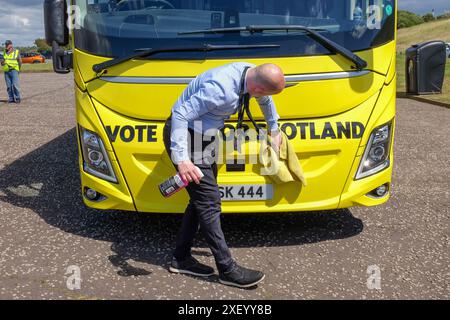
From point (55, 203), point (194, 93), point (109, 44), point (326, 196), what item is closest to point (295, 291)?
point (326, 196)

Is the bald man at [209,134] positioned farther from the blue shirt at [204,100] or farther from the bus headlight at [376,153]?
the bus headlight at [376,153]

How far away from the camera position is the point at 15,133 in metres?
9.55

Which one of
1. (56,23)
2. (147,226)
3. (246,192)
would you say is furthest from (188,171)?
(56,23)

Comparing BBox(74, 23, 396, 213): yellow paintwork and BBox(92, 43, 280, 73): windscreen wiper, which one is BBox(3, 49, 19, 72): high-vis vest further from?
BBox(92, 43, 280, 73): windscreen wiper

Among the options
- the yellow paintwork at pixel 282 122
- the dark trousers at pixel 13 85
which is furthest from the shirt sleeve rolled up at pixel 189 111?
the dark trousers at pixel 13 85

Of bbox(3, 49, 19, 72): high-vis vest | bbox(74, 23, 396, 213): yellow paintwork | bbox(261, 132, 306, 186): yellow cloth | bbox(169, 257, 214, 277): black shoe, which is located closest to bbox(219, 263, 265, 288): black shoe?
bbox(169, 257, 214, 277): black shoe

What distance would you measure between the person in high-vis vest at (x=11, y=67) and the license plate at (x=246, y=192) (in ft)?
39.7

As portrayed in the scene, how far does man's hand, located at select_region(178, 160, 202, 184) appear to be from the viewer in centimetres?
308

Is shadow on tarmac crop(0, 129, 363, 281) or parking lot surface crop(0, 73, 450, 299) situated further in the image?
shadow on tarmac crop(0, 129, 363, 281)

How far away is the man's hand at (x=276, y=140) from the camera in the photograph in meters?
3.63

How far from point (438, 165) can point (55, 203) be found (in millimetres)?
5077

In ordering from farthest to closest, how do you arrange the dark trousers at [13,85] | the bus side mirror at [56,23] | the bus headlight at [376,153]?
the dark trousers at [13,85] → the bus side mirror at [56,23] → the bus headlight at [376,153]

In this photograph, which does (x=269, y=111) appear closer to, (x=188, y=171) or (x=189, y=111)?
(x=189, y=111)

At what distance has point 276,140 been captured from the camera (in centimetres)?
363
